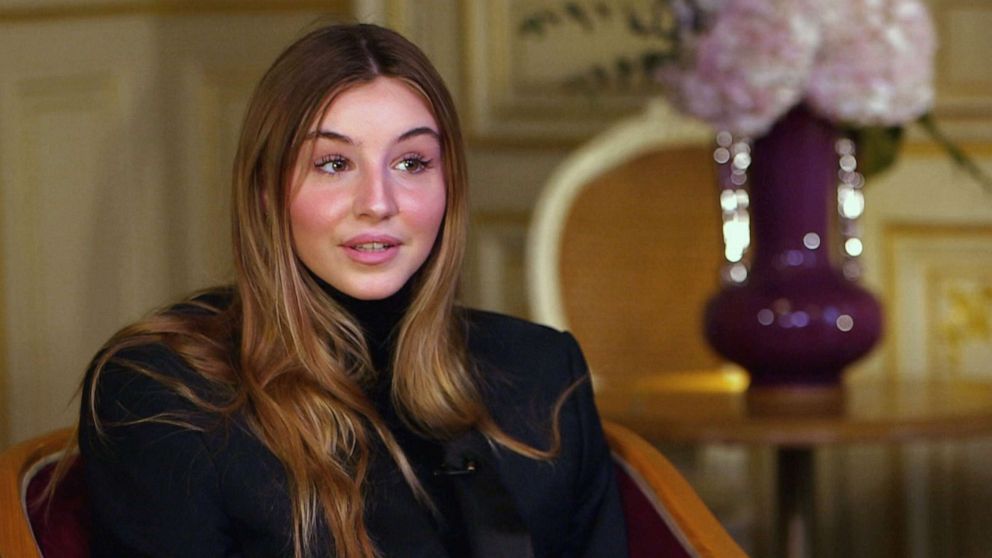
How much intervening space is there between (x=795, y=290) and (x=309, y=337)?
969 mm

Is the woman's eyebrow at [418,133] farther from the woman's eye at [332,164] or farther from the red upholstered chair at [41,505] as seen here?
the red upholstered chair at [41,505]

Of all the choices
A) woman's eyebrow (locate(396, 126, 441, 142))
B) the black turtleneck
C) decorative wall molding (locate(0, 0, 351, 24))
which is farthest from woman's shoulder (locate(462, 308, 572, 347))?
decorative wall molding (locate(0, 0, 351, 24))

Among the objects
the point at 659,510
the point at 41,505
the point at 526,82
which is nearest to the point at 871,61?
the point at 659,510

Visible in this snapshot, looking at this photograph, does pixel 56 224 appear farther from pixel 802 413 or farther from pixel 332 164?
pixel 332 164

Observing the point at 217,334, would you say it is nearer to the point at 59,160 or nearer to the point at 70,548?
the point at 70,548

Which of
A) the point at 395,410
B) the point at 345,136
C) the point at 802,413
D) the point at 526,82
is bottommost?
the point at 802,413

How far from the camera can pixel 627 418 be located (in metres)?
1.99

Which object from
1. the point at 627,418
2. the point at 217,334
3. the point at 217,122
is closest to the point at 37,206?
the point at 217,122

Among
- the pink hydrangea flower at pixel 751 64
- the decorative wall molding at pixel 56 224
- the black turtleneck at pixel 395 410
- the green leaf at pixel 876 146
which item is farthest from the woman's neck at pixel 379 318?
the decorative wall molding at pixel 56 224

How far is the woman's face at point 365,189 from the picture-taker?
132 cm

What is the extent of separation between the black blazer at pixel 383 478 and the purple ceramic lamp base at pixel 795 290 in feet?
2.11

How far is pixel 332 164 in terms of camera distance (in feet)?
4.36

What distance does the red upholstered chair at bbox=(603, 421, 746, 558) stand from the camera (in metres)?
1.36

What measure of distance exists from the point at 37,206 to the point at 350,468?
229cm
